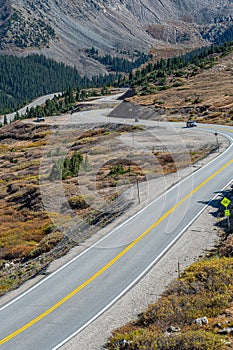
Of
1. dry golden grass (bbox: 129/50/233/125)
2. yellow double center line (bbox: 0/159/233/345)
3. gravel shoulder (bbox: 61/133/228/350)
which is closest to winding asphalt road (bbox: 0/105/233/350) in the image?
yellow double center line (bbox: 0/159/233/345)

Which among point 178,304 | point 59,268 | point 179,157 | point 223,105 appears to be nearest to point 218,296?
point 178,304

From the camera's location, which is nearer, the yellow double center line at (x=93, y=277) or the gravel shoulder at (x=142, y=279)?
the gravel shoulder at (x=142, y=279)

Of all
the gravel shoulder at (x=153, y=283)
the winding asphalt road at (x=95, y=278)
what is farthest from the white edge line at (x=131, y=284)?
the gravel shoulder at (x=153, y=283)

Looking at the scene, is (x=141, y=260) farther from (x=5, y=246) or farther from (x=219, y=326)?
(x=5, y=246)

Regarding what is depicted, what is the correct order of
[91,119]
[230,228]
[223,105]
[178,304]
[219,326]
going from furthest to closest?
[91,119] → [223,105] → [230,228] → [178,304] → [219,326]

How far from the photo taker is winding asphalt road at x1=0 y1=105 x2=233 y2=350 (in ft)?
49.3

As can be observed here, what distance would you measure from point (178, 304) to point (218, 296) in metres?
1.29

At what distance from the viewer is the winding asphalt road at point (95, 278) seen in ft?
49.3

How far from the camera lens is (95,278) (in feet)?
62.1

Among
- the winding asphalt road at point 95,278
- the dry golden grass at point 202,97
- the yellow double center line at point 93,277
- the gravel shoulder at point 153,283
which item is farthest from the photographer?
the dry golden grass at point 202,97

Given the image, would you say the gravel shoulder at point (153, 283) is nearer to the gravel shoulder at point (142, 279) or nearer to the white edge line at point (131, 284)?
the gravel shoulder at point (142, 279)

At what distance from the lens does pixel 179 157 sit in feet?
146

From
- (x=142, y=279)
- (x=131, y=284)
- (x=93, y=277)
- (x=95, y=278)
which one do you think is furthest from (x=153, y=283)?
(x=93, y=277)

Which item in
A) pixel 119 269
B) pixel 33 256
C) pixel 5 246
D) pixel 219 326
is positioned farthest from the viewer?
pixel 5 246
